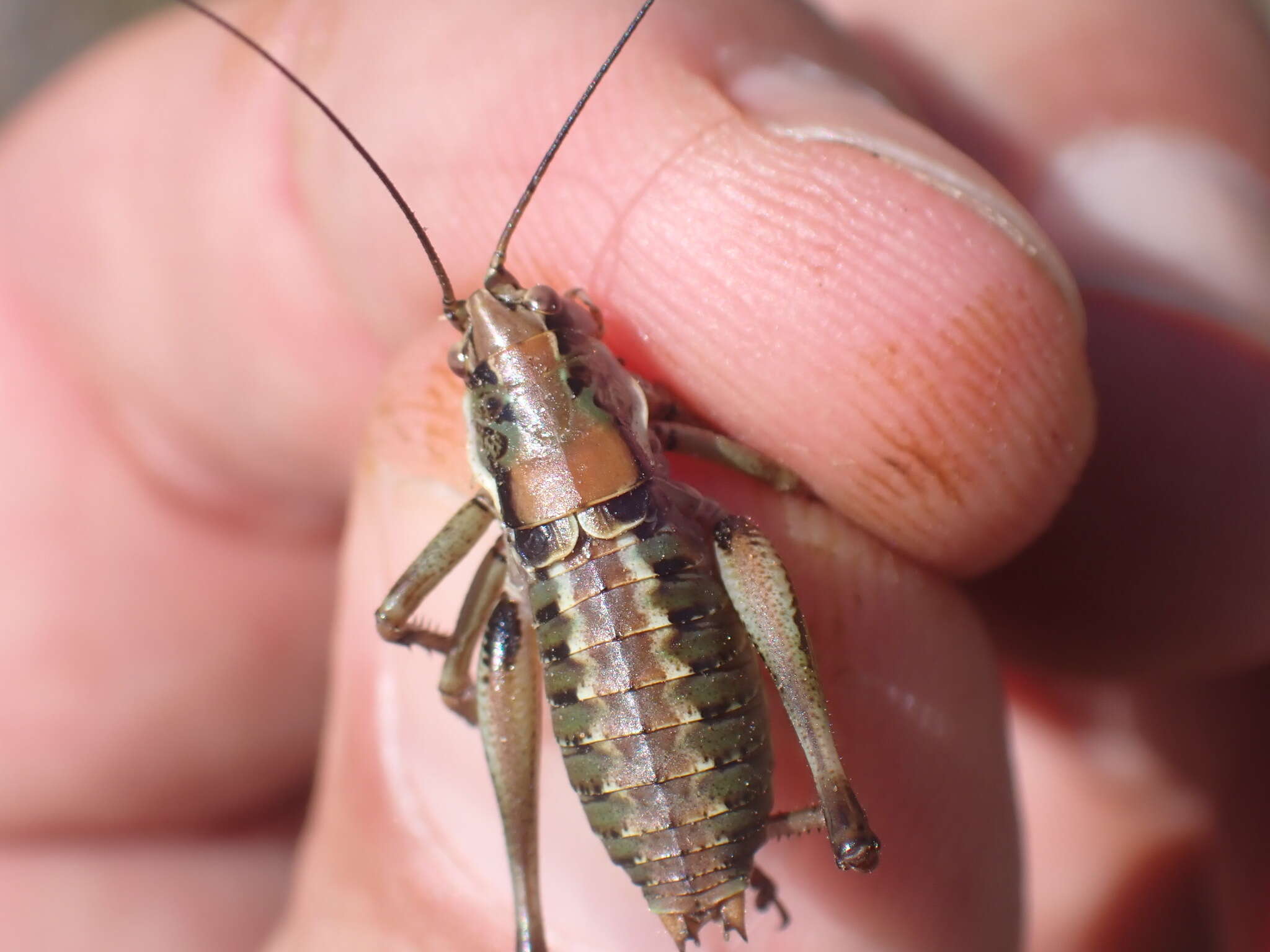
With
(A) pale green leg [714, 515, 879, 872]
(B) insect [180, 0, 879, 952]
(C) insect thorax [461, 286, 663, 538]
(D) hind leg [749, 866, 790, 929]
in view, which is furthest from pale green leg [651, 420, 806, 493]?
(D) hind leg [749, 866, 790, 929]

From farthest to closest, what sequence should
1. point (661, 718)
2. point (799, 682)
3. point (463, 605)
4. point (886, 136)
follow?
1. point (463, 605)
2. point (886, 136)
3. point (799, 682)
4. point (661, 718)

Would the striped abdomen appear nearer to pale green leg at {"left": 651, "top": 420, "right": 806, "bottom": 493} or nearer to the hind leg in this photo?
the hind leg

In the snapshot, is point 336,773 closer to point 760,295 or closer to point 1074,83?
point 760,295

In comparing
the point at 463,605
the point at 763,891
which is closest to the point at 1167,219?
the point at 763,891

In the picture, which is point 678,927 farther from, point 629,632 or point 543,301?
point 543,301

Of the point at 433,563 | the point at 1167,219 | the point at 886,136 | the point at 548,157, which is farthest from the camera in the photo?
the point at 1167,219

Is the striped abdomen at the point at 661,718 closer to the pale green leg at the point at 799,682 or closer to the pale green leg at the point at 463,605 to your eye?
the pale green leg at the point at 799,682

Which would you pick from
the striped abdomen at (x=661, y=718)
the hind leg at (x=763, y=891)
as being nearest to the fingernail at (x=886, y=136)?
the striped abdomen at (x=661, y=718)
